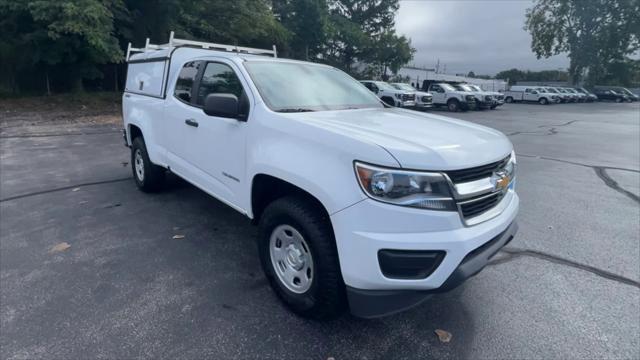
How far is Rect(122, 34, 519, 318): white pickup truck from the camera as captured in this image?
2098 millimetres

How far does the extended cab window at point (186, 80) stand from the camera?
157 inches

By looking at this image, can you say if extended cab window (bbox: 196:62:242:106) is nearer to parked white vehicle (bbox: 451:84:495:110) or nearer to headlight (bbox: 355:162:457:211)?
headlight (bbox: 355:162:457:211)

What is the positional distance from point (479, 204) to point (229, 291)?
1.99 metres

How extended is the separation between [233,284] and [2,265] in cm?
211

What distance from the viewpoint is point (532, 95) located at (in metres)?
38.0

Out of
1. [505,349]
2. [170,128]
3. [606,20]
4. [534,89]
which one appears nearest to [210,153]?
[170,128]

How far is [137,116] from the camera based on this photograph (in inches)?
206

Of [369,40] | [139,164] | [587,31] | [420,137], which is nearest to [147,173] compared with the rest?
[139,164]

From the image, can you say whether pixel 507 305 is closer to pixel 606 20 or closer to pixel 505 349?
pixel 505 349

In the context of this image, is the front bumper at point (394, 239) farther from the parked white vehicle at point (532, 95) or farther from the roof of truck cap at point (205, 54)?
the parked white vehicle at point (532, 95)

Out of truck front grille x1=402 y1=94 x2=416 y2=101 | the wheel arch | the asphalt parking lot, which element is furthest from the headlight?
truck front grille x1=402 y1=94 x2=416 y2=101

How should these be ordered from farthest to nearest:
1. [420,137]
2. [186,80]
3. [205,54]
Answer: [186,80], [205,54], [420,137]

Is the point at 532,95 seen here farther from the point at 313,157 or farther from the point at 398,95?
the point at 313,157

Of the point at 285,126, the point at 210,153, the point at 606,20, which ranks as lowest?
the point at 210,153
